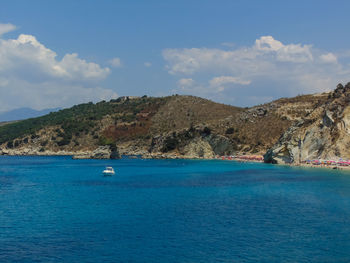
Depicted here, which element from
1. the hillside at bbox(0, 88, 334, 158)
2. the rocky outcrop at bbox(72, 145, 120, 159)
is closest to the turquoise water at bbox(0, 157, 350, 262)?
the hillside at bbox(0, 88, 334, 158)

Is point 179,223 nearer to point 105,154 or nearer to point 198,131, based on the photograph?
point 198,131

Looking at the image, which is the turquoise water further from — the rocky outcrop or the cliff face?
the rocky outcrop

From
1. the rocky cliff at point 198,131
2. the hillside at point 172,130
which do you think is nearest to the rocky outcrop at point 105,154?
the rocky cliff at point 198,131

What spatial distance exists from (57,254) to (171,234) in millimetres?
8557

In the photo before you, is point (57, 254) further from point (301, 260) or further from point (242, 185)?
point (242, 185)

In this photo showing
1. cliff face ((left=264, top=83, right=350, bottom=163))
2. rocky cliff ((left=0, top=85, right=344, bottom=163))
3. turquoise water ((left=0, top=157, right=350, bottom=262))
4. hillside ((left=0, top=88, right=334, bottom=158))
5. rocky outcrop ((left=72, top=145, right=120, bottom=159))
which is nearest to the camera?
turquoise water ((left=0, top=157, right=350, bottom=262))

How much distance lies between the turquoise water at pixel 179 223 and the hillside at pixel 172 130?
71897 mm

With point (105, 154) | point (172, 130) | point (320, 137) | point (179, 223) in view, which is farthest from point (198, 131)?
point (179, 223)

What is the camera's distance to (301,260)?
76.1 feet

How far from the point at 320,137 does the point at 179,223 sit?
60.9m

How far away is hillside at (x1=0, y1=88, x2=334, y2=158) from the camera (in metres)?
129

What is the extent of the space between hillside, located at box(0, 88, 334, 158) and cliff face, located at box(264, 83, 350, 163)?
19.7 m

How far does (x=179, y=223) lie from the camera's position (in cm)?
3241

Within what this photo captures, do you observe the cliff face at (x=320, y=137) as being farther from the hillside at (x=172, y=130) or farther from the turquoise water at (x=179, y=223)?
the turquoise water at (x=179, y=223)
